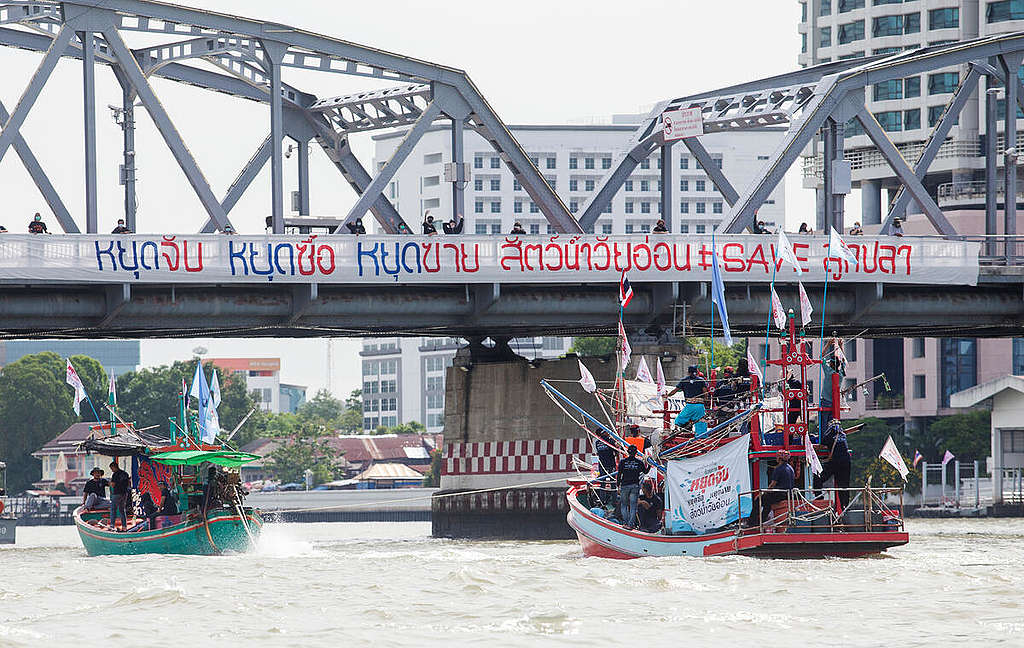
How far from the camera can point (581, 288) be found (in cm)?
5028

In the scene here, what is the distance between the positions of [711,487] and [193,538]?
513 inches

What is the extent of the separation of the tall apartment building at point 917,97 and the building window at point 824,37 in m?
0.41

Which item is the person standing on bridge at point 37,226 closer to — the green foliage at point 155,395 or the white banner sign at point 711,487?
the white banner sign at point 711,487

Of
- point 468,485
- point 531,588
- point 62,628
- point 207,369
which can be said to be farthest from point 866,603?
point 207,369

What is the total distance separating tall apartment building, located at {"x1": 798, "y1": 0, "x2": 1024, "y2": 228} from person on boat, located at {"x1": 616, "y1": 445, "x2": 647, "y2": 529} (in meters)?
79.4

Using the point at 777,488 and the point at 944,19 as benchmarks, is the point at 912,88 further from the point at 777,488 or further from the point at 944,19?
the point at 777,488

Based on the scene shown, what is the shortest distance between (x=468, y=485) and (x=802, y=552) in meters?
21.9

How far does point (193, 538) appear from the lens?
42844 mm

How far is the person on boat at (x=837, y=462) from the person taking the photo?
35906mm

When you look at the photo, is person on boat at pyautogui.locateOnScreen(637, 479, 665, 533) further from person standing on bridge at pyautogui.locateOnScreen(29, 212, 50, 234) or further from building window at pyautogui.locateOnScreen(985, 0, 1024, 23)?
building window at pyautogui.locateOnScreen(985, 0, 1024, 23)

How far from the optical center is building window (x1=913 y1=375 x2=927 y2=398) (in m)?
110

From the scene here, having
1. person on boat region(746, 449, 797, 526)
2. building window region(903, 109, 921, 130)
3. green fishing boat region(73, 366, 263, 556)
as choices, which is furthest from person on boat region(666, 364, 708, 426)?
building window region(903, 109, 921, 130)

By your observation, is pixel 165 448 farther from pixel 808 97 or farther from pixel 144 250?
pixel 808 97

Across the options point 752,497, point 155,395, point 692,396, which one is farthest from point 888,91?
point 752,497
